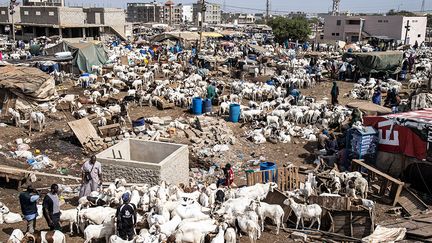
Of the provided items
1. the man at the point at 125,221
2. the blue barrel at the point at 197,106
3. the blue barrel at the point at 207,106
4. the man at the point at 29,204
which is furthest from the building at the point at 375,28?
the man at the point at 29,204

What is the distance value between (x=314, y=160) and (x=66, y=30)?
147ft

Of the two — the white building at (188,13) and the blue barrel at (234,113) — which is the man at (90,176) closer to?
the blue barrel at (234,113)

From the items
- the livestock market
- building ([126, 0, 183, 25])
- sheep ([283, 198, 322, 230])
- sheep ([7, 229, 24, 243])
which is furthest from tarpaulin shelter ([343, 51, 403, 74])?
building ([126, 0, 183, 25])

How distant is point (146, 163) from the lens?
10.7 meters

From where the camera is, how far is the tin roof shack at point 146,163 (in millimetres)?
10688

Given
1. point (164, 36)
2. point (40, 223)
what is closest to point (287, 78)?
point (40, 223)

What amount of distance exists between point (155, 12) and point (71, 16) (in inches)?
3566

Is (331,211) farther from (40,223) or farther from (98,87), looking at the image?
(98,87)

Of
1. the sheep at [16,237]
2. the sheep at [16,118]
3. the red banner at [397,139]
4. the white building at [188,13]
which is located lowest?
the sheep at [16,237]

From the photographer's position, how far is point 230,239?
807 cm

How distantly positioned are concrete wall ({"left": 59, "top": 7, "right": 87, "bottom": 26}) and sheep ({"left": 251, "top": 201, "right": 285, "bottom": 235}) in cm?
4805

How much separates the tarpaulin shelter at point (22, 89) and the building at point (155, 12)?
11747 centimetres

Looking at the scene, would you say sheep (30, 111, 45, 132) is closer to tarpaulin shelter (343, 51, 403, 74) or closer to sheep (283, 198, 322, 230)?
sheep (283, 198, 322, 230)

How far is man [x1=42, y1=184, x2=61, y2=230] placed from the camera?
8.43 metres
